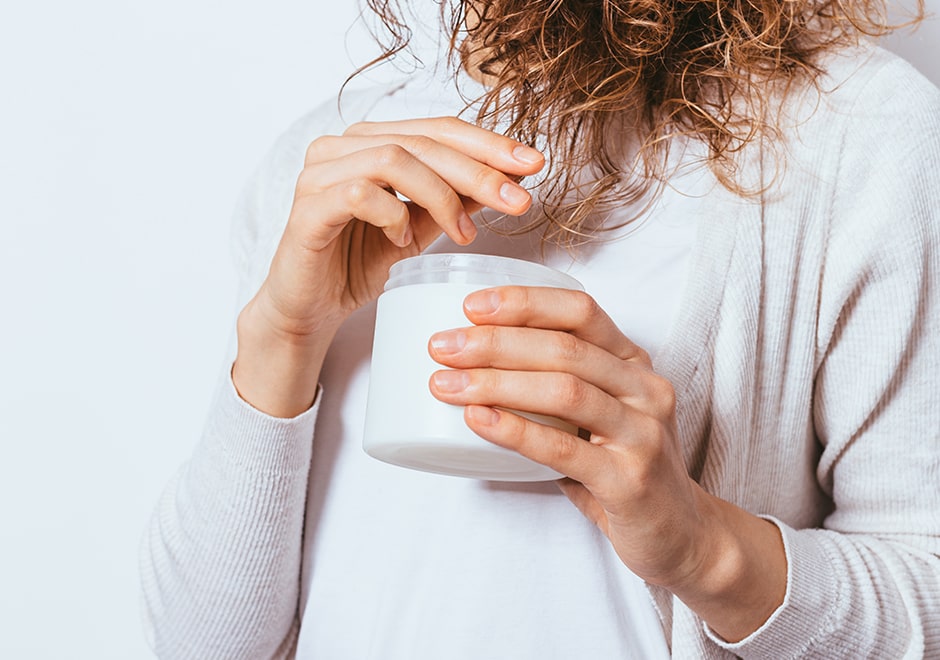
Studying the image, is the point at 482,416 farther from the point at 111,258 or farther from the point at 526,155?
the point at 111,258

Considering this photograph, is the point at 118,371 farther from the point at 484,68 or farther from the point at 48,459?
the point at 484,68

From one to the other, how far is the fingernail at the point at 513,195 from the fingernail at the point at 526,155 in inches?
0.7

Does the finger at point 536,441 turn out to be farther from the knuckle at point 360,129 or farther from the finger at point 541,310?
the knuckle at point 360,129

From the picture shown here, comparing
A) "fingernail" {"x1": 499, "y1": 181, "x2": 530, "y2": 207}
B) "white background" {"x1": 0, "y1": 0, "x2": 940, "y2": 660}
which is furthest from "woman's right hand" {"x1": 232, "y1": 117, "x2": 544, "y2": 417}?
"white background" {"x1": 0, "y1": 0, "x2": 940, "y2": 660}

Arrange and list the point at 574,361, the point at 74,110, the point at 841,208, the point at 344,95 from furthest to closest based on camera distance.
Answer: the point at 74,110, the point at 344,95, the point at 841,208, the point at 574,361

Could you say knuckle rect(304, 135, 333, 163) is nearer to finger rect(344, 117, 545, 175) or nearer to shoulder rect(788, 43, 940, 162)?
finger rect(344, 117, 545, 175)

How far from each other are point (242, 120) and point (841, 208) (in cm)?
73

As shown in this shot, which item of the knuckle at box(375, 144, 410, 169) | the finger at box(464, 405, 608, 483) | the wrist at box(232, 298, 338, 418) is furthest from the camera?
the wrist at box(232, 298, 338, 418)

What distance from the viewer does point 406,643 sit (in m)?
0.77

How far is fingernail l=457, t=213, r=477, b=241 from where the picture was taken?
2.13ft

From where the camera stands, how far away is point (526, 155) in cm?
62

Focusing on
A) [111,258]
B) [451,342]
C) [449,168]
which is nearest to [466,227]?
[449,168]

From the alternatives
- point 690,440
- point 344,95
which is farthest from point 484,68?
point 690,440

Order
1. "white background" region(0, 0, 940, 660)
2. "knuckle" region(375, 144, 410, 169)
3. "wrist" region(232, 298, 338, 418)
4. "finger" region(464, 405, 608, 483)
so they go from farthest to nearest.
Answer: "white background" region(0, 0, 940, 660) → "wrist" region(232, 298, 338, 418) → "knuckle" region(375, 144, 410, 169) → "finger" region(464, 405, 608, 483)
